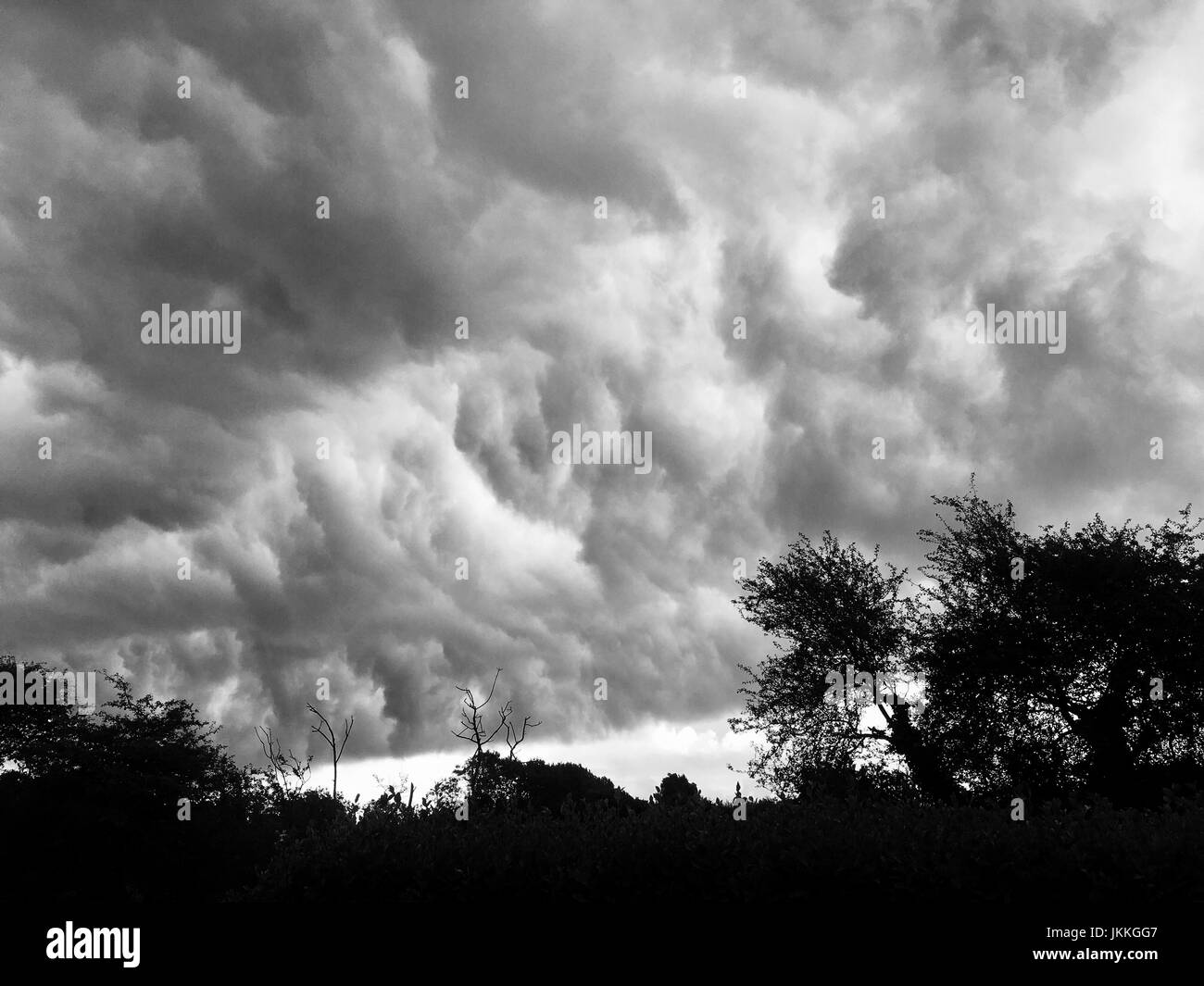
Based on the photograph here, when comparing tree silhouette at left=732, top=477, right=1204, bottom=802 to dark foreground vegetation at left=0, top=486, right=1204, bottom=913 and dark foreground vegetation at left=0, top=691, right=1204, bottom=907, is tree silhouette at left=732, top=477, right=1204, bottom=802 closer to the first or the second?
dark foreground vegetation at left=0, top=486, right=1204, bottom=913

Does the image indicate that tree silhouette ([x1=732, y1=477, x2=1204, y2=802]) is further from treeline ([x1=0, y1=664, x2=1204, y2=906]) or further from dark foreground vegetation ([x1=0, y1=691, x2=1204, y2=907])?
dark foreground vegetation ([x1=0, y1=691, x2=1204, y2=907])

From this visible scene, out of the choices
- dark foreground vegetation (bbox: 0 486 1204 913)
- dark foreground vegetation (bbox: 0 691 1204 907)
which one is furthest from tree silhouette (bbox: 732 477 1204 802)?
dark foreground vegetation (bbox: 0 691 1204 907)

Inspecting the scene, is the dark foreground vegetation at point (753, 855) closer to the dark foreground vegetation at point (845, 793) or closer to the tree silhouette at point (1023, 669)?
the dark foreground vegetation at point (845, 793)

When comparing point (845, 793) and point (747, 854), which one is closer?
point (747, 854)

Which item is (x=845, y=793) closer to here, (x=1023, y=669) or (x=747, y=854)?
(x=1023, y=669)

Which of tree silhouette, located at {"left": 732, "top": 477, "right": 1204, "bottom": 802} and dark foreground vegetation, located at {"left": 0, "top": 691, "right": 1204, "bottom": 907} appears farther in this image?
tree silhouette, located at {"left": 732, "top": 477, "right": 1204, "bottom": 802}

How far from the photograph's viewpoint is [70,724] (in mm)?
49750

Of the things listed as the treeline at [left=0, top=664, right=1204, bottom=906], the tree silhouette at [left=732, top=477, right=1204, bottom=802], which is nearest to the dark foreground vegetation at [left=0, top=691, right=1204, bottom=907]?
the treeline at [left=0, top=664, right=1204, bottom=906]

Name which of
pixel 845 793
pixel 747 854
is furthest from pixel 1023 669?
pixel 747 854

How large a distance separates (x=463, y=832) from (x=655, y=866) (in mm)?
4105
